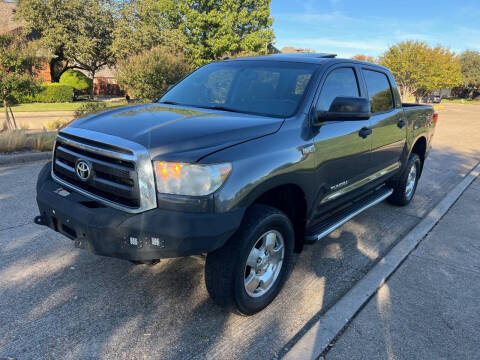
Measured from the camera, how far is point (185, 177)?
223cm

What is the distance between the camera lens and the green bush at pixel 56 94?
938 inches

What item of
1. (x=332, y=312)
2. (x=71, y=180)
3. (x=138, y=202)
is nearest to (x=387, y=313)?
(x=332, y=312)

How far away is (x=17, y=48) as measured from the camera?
9312 millimetres

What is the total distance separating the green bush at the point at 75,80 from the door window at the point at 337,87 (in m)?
30.1

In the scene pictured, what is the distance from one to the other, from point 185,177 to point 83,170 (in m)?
0.83

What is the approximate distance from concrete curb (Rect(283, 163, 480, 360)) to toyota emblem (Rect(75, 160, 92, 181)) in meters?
1.79

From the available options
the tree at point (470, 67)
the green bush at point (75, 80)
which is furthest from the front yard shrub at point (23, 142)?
the tree at point (470, 67)

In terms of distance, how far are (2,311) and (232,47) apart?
27.7 metres

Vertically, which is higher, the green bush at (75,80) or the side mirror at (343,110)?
the side mirror at (343,110)

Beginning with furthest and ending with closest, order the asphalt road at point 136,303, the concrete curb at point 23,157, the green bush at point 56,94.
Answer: the green bush at point 56,94, the concrete curb at point 23,157, the asphalt road at point 136,303

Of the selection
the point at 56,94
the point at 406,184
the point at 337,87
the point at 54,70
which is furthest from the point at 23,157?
the point at 54,70

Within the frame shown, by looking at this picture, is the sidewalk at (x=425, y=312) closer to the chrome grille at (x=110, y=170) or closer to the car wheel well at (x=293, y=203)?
the car wheel well at (x=293, y=203)

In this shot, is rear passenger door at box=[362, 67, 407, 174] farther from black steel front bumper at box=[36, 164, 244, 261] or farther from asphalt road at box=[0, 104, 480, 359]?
black steel front bumper at box=[36, 164, 244, 261]

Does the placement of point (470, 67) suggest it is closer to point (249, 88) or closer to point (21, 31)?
point (21, 31)
